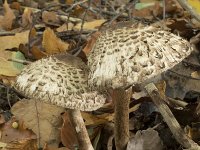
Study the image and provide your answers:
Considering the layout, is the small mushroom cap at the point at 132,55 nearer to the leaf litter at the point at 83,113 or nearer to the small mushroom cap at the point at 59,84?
the small mushroom cap at the point at 59,84

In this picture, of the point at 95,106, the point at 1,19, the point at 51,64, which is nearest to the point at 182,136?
the point at 95,106

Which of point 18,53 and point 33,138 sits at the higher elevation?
point 18,53

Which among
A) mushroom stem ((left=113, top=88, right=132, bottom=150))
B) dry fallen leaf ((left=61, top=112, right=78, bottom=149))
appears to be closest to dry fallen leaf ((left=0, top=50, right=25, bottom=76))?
dry fallen leaf ((left=61, top=112, right=78, bottom=149))

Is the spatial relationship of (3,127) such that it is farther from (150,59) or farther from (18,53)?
(150,59)

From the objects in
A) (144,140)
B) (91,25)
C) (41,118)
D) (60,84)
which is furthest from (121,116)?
(91,25)

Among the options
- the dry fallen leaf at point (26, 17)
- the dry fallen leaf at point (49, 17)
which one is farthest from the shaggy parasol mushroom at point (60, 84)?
the dry fallen leaf at point (49, 17)

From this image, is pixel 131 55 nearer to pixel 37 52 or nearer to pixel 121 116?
pixel 121 116

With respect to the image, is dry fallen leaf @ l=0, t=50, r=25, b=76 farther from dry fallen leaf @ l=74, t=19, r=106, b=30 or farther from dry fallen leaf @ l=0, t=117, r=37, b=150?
dry fallen leaf @ l=74, t=19, r=106, b=30
